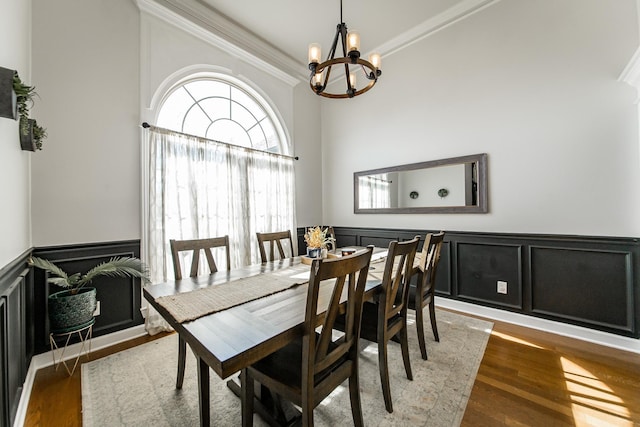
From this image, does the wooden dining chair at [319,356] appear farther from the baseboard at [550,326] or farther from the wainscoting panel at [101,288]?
the baseboard at [550,326]

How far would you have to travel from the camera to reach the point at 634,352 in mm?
2080

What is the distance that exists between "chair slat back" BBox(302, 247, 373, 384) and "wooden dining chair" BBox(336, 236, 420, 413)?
272 millimetres

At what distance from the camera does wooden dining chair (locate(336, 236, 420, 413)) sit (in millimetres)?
1495

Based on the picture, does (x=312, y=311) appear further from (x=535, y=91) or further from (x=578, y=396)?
(x=535, y=91)

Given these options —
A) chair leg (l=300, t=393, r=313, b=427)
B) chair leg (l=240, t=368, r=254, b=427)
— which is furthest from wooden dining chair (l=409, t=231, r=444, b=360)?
chair leg (l=240, t=368, r=254, b=427)

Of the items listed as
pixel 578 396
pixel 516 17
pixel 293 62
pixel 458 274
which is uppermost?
pixel 293 62

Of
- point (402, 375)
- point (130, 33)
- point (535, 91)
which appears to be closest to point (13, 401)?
point (402, 375)

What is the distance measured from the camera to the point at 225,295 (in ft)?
4.72

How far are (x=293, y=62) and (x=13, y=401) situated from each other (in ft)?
14.6

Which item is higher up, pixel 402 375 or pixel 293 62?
pixel 293 62

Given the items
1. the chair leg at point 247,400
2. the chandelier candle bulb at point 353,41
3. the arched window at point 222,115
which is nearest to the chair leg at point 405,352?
the chair leg at point 247,400

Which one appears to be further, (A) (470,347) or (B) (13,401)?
(A) (470,347)

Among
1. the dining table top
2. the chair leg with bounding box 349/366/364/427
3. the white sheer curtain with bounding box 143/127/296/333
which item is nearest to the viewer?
the dining table top

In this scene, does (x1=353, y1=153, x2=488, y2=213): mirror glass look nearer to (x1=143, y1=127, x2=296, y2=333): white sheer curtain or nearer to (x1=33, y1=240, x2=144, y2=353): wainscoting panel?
(x1=143, y1=127, x2=296, y2=333): white sheer curtain
